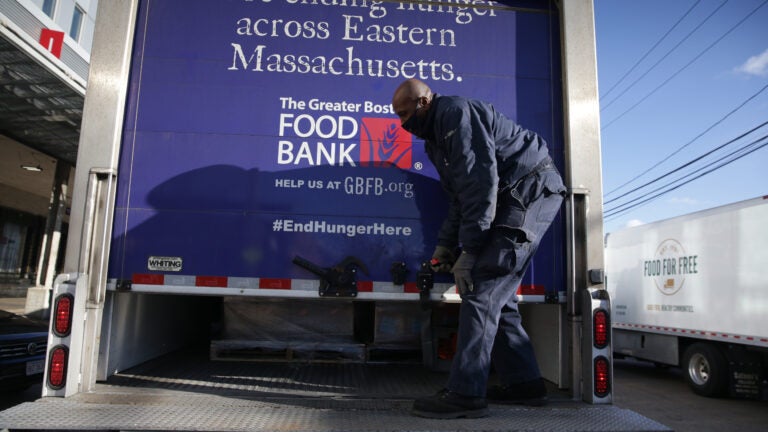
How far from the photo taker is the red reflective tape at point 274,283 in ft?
9.91

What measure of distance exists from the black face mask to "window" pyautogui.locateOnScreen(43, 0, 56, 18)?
15.3 m

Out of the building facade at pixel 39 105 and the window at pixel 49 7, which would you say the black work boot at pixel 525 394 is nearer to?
the building facade at pixel 39 105

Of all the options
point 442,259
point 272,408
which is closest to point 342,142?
point 442,259

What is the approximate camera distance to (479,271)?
2.80 meters

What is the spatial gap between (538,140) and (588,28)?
0.86m

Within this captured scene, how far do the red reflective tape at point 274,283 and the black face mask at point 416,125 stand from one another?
1113 mm

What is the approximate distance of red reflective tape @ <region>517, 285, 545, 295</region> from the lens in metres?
3.12

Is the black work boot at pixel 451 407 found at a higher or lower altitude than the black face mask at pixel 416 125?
lower

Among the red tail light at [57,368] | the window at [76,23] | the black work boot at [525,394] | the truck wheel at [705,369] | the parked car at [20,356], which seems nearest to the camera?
the red tail light at [57,368]

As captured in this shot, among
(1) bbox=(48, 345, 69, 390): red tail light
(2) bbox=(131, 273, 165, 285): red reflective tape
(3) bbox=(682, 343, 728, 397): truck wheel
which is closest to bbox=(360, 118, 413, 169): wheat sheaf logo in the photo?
(2) bbox=(131, 273, 165, 285): red reflective tape

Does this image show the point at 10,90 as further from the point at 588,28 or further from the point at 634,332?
the point at 634,332

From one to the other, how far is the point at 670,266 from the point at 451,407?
7656mm

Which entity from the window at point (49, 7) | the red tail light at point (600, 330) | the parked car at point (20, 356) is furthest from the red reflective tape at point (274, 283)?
the window at point (49, 7)

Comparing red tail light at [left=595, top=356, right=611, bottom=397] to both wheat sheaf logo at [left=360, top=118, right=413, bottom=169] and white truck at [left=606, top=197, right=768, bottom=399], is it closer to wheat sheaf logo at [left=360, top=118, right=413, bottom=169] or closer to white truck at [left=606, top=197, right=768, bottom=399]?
wheat sheaf logo at [left=360, top=118, right=413, bottom=169]
